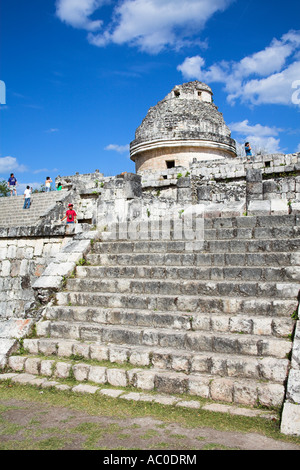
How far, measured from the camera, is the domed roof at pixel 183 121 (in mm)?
21859

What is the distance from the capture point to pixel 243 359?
4.56 metres

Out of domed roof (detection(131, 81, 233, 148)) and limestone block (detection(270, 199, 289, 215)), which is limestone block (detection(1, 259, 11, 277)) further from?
domed roof (detection(131, 81, 233, 148))

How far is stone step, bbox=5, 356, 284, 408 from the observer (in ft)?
13.8

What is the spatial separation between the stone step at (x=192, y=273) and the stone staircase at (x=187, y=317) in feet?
0.05

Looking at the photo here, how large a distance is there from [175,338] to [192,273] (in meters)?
1.36

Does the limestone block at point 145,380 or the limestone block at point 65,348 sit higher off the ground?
the limestone block at point 65,348

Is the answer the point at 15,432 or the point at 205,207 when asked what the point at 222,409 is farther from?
the point at 205,207

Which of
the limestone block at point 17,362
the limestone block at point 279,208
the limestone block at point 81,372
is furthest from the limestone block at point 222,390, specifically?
the limestone block at point 279,208

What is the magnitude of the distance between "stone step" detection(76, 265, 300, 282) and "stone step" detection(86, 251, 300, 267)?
24 cm

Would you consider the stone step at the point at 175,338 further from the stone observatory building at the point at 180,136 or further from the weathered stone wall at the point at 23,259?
the stone observatory building at the point at 180,136

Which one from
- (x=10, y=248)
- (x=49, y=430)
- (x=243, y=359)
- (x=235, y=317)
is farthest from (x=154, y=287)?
(x=10, y=248)

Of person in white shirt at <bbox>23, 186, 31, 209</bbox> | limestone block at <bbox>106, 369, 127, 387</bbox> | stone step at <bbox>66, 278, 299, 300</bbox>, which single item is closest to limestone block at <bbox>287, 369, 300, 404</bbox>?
stone step at <bbox>66, 278, 299, 300</bbox>
